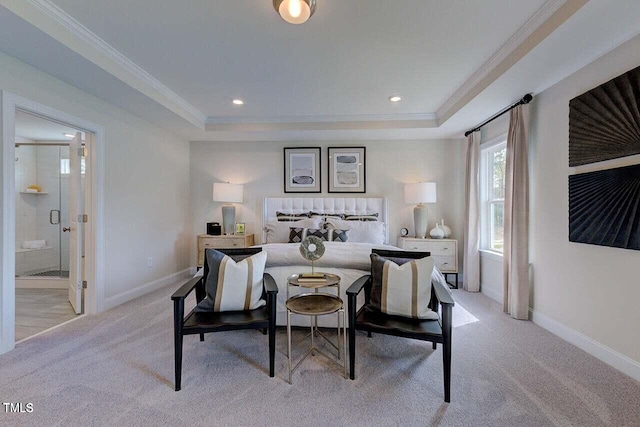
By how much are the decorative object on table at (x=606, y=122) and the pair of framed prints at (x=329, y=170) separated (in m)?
2.78

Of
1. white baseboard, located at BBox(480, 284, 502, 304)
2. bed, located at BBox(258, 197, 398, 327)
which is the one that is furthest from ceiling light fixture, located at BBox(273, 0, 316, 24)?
white baseboard, located at BBox(480, 284, 502, 304)

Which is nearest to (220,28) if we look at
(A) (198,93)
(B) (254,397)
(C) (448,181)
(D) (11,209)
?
(A) (198,93)

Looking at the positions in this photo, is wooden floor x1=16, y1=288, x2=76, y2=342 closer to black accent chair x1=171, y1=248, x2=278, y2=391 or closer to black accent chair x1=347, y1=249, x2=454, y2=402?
black accent chair x1=171, y1=248, x2=278, y2=391

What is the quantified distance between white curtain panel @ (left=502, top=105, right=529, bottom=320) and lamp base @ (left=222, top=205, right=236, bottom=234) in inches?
153

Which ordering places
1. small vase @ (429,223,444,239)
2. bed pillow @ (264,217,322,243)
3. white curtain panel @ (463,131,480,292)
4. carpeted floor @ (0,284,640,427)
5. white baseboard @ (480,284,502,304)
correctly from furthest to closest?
1. small vase @ (429,223,444,239)
2. bed pillow @ (264,217,322,243)
3. white curtain panel @ (463,131,480,292)
4. white baseboard @ (480,284,502,304)
5. carpeted floor @ (0,284,640,427)

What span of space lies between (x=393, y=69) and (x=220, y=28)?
1615 millimetres

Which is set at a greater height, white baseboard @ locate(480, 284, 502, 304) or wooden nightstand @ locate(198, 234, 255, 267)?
wooden nightstand @ locate(198, 234, 255, 267)

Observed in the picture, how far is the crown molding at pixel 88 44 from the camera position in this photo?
6.09ft

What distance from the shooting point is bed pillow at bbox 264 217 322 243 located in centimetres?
416

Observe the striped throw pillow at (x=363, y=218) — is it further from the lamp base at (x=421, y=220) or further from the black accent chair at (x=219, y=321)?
the black accent chair at (x=219, y=321)

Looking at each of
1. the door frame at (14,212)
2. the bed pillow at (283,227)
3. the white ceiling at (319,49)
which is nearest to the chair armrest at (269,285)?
the bed pillow at (283,227)

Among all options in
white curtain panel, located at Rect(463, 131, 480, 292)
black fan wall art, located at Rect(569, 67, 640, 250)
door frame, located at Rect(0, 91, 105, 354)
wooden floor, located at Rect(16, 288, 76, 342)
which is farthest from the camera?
white curtain panel, located at Rect(463, 131, 480, 292)

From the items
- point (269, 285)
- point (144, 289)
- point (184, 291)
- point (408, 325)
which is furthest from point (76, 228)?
point (408, 325)

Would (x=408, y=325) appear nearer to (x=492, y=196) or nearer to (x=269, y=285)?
(x=269, y=285)
